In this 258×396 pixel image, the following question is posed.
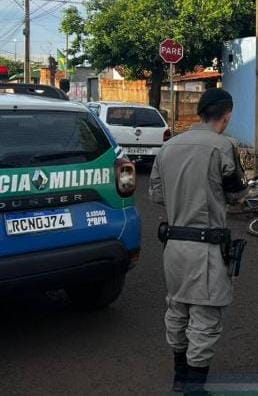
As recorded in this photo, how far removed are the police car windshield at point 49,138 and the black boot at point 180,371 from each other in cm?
153

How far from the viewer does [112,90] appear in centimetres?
2981

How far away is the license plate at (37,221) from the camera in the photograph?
4160 millimetres

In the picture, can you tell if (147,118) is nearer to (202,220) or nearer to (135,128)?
(135,128)

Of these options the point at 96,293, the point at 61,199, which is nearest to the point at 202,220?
the point at 61,199

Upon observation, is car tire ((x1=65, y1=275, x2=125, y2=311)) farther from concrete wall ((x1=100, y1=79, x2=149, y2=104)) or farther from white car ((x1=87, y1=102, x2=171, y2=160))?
concrete wall ((x1=100, y1=79, x2=149, y2=104))

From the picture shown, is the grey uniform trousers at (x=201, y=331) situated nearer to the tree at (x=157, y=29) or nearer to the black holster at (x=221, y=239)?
the black holster at (x=221, y=239)

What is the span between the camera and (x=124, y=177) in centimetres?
468

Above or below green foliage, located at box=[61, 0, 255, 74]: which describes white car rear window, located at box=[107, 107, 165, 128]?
below

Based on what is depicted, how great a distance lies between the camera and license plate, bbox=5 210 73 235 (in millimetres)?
4160

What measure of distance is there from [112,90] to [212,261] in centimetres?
2690

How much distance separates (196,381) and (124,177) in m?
1.63

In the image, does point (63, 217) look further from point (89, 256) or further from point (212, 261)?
point (212, 261)

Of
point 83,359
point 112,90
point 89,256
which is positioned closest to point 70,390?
point 83,359

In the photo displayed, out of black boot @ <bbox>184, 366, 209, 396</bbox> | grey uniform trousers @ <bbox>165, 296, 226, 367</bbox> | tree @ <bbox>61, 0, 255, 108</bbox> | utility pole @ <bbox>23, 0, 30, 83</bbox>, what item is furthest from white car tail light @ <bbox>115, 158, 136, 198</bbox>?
utility pole @ <bbox>23, 0, 30, 83</bbox>
